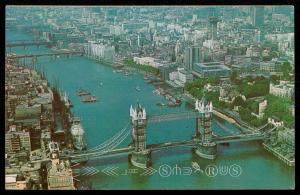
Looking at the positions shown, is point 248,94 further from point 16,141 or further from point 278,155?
point 16,141

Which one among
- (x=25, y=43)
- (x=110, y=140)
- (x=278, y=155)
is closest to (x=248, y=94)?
(x=278, y=155)

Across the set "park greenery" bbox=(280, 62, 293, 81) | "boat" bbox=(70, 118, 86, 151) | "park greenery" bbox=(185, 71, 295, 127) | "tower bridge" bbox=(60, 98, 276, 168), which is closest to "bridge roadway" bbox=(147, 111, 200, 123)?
"tower bridge" bbox=(60, 98, 276, 168)

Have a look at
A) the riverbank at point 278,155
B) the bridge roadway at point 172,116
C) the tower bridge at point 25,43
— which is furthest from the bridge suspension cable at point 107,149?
the riverbank at point 278,155

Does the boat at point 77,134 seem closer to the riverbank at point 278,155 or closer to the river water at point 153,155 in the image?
the river water at point 153,155

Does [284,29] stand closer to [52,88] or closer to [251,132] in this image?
[251,132]

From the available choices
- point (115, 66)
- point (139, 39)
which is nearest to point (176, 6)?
point (139, 39)
